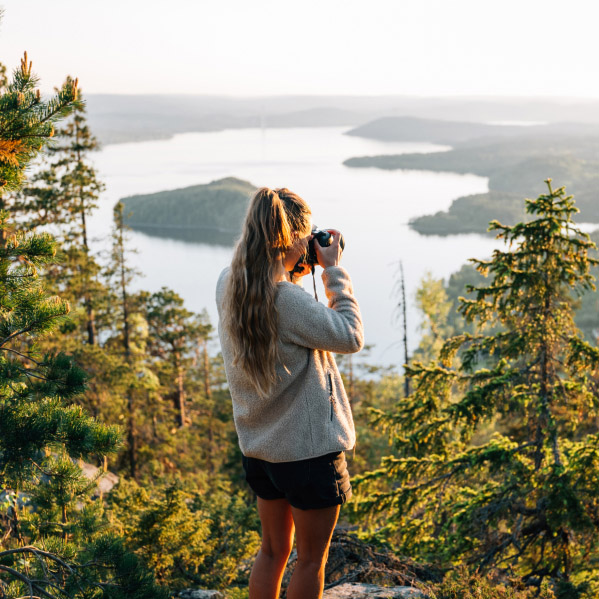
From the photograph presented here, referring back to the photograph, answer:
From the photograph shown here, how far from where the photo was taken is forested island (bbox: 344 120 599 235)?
11031 centimetres

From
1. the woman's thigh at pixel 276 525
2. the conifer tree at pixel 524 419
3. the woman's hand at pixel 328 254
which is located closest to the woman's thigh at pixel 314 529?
the woman's thigh at pixel 276 525

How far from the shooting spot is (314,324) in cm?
198

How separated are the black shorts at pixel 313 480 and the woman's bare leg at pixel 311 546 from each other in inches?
2.3

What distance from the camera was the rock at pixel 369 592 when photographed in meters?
3.21

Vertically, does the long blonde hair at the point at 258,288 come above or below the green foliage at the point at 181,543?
above

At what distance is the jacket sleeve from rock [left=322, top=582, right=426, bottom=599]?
1.79m

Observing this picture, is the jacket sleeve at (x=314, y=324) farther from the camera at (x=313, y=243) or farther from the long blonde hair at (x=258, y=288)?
the camera at (x=313, y=243)

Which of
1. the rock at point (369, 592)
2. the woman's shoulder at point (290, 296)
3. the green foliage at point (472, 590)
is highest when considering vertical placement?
the woman's shoulder at point (290, 296)

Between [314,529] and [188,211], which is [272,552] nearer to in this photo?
[314,529]

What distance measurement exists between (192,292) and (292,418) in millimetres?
65387

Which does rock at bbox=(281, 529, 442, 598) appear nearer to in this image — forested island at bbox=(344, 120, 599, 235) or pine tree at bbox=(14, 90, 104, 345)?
pine tree at bbox=(14, 90, 104, 345)

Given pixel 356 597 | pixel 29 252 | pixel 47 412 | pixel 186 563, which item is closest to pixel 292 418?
pixel 47 412

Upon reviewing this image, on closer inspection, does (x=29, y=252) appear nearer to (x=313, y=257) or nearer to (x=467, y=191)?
(x=313, y=257)

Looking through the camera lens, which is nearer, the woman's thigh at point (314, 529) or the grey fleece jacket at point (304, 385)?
the grey fleece jacket at point (304, 385)
